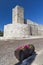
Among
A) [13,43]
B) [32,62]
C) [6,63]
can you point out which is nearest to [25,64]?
[32,62]

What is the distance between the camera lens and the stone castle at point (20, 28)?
20.3 m

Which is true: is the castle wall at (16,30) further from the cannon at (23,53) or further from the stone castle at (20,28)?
the cannon at (23,53)

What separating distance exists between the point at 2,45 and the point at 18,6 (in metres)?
17.2

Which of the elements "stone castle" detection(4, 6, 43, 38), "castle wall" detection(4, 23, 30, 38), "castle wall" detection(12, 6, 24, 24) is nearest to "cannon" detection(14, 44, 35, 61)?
"stone castle" detection(4, 6, 43, 38)

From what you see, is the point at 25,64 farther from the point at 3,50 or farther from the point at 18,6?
the point at 18,6

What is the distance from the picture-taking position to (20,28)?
67.3ft

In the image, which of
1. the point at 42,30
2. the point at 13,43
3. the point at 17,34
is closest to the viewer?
the point at 13,43

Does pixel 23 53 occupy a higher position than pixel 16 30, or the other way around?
pixel 16 30

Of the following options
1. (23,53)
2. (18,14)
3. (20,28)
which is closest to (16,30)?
(20,28)

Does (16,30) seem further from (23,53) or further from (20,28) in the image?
(23,53)

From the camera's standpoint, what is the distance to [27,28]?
2102 cm

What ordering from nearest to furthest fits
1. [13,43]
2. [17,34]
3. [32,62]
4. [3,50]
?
[32,62]
[3,50]
[13,43]
[17,34]

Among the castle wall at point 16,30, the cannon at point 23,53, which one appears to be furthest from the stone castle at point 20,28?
the cannon at point 23,53

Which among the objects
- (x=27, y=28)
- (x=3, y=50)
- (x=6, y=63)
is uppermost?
(x=27, y=28)
